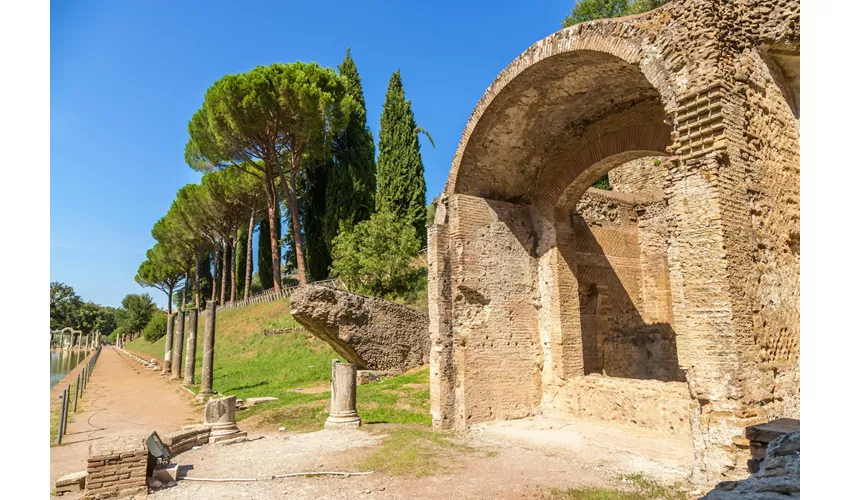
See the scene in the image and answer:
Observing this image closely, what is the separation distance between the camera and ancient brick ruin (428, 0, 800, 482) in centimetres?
463

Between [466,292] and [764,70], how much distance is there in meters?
4.60

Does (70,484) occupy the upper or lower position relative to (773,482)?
lower

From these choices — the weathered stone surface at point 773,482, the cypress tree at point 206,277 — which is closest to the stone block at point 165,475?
the weathered stone surface at point 773,482

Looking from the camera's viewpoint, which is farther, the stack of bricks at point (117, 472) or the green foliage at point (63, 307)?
the green foliage at point (63, 307)

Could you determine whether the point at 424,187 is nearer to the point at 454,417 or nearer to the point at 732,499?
the point at 454,417

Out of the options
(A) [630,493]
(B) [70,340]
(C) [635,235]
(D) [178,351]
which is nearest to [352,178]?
(D) [178,351]

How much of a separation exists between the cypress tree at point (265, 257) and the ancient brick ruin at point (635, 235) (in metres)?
26.8

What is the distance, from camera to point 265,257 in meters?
35.7

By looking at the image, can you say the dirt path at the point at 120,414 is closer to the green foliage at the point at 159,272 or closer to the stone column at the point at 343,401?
the stone column at the point at 343,401

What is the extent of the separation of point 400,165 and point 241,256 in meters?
21.5

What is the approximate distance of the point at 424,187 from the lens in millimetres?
23984

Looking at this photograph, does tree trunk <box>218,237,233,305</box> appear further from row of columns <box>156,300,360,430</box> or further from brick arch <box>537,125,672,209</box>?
brick arch <box>537,125,672,209</box>

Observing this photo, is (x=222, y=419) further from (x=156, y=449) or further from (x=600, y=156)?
(x=600, y=156)

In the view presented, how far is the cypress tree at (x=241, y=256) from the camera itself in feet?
124
